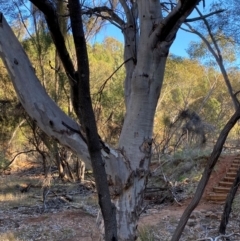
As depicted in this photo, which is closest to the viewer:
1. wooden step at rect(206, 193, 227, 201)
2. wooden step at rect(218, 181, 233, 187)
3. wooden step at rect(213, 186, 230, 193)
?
wooden step at rect(206, 193, 227, 201)

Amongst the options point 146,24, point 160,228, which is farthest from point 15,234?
point 146,24

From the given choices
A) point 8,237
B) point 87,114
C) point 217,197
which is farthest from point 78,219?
point 87,114

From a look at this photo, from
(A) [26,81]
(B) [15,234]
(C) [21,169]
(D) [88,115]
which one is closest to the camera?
(D) [88,115]

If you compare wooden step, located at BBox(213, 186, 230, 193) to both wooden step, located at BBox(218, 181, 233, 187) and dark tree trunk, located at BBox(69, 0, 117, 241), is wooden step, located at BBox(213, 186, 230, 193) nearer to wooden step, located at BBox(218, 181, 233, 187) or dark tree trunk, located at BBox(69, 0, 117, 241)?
wooden step, located at BBox(218, 181, 233, 187)

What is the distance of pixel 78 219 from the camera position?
5.88m

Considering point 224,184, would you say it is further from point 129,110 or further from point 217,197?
point 129,110

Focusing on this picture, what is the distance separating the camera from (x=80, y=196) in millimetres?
8773

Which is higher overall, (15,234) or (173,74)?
(173,74)

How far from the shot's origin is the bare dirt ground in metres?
4.79

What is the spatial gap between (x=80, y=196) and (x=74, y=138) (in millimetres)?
6785

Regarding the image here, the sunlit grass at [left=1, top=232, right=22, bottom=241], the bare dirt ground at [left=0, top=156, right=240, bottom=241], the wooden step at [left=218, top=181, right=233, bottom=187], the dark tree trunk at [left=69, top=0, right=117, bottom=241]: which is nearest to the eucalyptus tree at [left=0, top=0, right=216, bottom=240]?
the dark tree trunk at [left=69, top=0, right=117, bottom=241]

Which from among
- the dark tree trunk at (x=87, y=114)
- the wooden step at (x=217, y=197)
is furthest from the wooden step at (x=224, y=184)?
the dark tree trunk at (x=87, y=114)

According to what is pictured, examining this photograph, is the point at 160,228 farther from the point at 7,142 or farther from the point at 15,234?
the point at 7,142

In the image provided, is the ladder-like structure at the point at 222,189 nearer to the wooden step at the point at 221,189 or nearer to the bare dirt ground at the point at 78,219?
the wooden step at the point at 221,189
